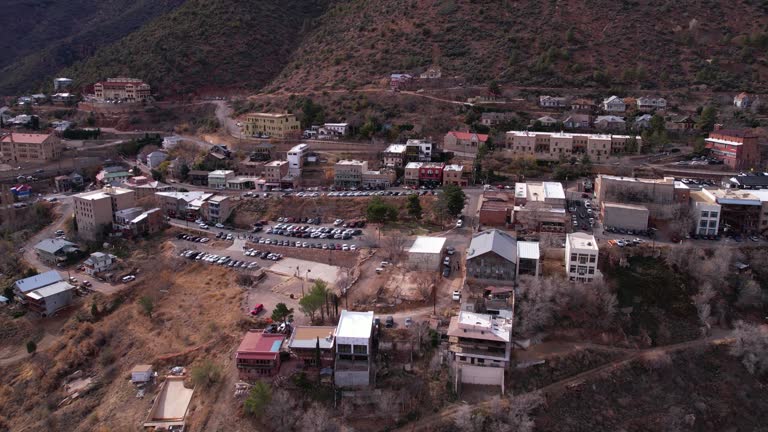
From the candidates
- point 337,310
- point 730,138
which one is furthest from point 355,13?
point 337,310

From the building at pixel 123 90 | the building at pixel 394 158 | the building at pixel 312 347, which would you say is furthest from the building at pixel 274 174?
the building at pixel 123 90

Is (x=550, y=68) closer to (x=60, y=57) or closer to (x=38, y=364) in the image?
(x=38, y=364)

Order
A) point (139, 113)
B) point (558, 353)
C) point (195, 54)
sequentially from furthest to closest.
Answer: point (195, 54)
point (139, 113)
point (558, 353)

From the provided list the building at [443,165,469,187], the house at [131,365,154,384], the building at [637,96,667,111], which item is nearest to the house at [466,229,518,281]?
the building at [443,165,469,187]

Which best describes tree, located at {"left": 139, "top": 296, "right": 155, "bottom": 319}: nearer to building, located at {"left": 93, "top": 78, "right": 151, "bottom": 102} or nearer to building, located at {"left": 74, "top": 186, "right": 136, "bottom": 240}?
building, located at {"left": 74, "top": 186, "right": 136, "bottom": 240}

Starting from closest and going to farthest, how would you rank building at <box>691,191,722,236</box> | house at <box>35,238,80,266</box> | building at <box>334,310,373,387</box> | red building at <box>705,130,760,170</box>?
building at <box>334,310,373,387</box> → building at <box>691,191,722,236</box> → house at <box>35,238,80,266</box> → red building at <box>705,130,760,170</box>

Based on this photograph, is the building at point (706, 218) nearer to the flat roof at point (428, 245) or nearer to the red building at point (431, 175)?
the flat roof at point (428, 245)
